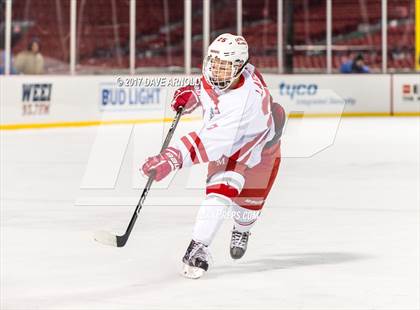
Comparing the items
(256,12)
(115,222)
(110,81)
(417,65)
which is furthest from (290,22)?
(115,222)

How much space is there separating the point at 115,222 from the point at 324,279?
6.52 ft

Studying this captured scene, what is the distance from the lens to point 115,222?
5961mm

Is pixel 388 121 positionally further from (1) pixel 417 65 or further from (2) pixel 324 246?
(2) pixel 324 246

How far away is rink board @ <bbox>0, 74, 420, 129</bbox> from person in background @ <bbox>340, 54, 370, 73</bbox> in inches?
20.4

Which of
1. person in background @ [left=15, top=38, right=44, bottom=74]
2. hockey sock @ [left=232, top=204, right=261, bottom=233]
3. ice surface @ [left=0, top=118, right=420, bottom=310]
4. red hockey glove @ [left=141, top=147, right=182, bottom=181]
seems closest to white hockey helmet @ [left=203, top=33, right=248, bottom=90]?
red hockey glove @ [left=141, top=147, right=182, bottom=181]

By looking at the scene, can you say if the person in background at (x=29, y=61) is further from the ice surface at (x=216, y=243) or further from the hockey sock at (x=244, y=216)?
the hockey sock at (x=244, y=216)

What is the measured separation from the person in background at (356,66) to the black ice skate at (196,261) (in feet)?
46.7

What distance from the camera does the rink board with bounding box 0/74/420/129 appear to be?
13836mm

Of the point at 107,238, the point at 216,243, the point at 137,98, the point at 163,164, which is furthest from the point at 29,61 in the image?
the point at 163,164

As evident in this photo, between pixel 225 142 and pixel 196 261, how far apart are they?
18.5 inches

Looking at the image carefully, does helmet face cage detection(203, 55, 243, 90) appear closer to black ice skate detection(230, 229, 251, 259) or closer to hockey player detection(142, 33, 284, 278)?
hockey player detection(142, 33, 284, 278)

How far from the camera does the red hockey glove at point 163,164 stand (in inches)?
158

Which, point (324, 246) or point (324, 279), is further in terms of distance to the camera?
point (324, 246)

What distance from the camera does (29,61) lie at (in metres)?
14.9
